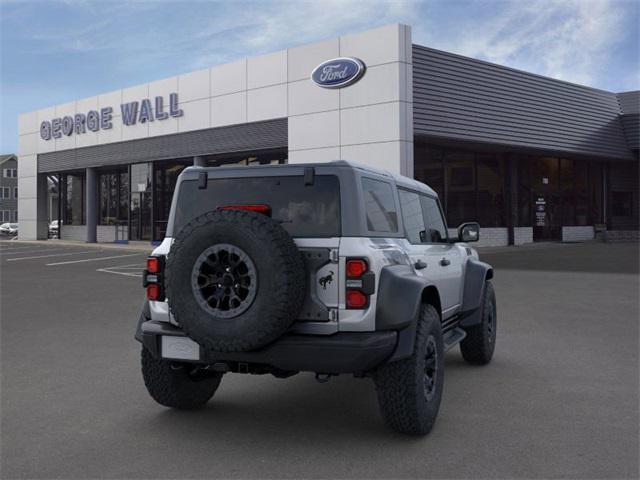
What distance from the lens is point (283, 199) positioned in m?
4.41

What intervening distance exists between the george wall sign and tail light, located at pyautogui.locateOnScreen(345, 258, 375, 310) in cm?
2591

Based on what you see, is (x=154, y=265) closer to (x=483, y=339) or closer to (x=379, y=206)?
(x=379, y=206)

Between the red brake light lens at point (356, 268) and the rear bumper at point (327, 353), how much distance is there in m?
0.37

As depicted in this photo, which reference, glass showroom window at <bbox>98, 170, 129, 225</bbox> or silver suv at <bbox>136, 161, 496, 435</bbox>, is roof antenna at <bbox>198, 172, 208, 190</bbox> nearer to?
silver suv at <bbox>136, 161, 496, 435</bbox>

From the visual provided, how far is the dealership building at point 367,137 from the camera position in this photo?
875 inches

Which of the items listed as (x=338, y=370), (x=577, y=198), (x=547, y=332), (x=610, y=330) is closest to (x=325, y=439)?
(x=338, y=370)

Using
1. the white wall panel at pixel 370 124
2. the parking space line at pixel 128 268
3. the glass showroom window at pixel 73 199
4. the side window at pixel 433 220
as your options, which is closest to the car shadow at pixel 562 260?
the white wall panel at pixel 370 124

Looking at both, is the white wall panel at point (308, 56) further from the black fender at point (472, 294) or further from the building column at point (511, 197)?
the black fender at point (472, 294)

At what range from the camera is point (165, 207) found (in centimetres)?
3244

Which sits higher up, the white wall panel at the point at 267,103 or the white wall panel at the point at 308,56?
the white wall panel at the point at 308,56

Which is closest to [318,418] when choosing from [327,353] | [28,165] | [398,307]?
[327,353]

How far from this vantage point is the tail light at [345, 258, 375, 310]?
4.01m

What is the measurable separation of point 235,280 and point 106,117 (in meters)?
30.8

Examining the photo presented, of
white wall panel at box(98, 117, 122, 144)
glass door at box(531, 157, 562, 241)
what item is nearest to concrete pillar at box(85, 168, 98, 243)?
white wall panel at box(98, 117, 122, 144)
